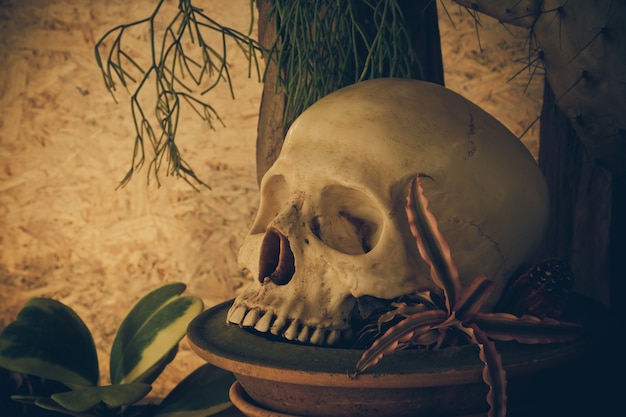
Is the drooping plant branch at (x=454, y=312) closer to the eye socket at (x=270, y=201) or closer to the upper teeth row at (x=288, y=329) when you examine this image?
the upper teeth row at (x=288, y=329)

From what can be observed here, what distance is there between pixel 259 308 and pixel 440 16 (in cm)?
77

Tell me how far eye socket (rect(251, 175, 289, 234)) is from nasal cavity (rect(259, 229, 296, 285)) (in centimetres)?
7

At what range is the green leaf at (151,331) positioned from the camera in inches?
34.6

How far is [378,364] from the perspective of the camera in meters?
0.56

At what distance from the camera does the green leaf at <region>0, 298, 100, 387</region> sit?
830 millimetres

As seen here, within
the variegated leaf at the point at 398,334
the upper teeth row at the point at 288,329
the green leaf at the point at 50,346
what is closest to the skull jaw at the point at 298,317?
the upper teeth row at the point at 288,329

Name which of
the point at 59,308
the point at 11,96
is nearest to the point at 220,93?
the point at 11,96

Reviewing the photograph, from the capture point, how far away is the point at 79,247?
1.39m

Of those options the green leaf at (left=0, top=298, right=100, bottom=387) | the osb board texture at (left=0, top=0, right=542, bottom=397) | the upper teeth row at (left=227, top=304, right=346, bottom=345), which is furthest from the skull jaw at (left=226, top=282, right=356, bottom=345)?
the osb board texture at (left=0, top=0, right=542, bottom=397)

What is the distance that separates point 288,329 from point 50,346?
39 cm

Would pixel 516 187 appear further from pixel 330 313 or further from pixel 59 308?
pixel 59 308

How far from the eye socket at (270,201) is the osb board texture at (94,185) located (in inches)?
21.6

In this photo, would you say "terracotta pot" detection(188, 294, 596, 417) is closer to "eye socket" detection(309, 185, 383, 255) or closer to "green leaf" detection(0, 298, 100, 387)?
"eye socket" detection(309, 185, 383, 255)

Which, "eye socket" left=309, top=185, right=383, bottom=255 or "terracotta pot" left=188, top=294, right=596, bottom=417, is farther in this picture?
"eye socket" left=309, top=185, right=383, bottom=255
